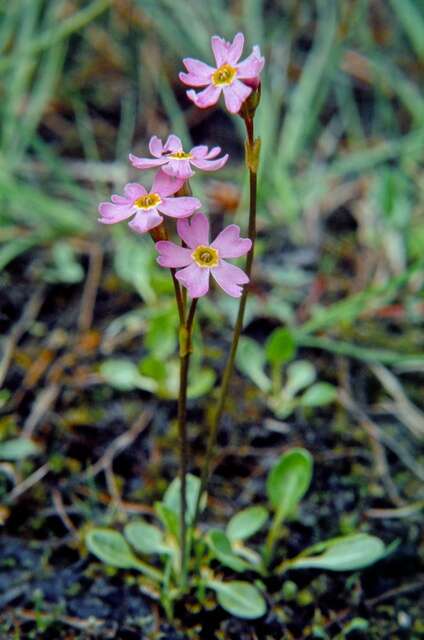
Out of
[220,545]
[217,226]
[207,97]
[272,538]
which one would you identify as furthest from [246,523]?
[217,226]

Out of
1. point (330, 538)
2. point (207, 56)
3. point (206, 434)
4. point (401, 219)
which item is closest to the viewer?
point (330, 538)

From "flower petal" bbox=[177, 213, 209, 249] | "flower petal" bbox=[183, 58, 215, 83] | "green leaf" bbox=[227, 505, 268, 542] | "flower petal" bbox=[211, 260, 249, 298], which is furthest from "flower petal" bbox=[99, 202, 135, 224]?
"green leaf" bbox=[227, 505, 268, 542]

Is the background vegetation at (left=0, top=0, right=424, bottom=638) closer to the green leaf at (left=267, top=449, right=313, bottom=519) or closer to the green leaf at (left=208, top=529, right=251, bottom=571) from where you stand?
the green leaf at (left=267, top=449, right=313, bottom=519)

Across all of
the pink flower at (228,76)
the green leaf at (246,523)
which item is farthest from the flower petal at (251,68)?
the green leaf at (246,523)

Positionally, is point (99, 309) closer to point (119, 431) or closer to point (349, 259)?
point (119, 431)

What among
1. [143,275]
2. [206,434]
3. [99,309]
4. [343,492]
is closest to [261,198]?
[143,275]

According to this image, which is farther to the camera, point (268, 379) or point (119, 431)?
point (268, 379)

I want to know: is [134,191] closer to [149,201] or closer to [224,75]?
[149,201]
